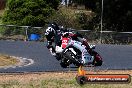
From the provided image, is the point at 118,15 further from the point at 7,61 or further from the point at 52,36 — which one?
the point at 52,36

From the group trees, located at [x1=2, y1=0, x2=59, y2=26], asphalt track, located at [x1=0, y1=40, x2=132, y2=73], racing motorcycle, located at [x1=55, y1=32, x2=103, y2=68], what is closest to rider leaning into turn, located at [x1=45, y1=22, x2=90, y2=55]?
racing motorcycle, located at [x1=55, y1=32, x2=103, y2=68]

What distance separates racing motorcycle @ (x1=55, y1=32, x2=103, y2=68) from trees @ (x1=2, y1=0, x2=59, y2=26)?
34.9m

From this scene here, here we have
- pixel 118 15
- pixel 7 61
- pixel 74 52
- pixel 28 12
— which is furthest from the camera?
pixel 28 12

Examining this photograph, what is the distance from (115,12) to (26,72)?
86.8 feet

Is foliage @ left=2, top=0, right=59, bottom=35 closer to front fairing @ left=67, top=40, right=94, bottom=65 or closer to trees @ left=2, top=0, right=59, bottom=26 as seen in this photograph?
trees @ left=2, top=0, right=59, bottom=26

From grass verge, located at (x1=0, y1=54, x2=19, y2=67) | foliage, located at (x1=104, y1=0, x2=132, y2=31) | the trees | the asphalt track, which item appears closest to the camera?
the asphalt track

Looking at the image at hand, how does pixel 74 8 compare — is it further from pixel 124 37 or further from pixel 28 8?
pixel 124 37

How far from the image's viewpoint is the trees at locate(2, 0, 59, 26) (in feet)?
148

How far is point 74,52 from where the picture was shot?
33.0ft

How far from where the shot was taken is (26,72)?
20.2 m

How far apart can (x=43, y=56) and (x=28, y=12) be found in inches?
700

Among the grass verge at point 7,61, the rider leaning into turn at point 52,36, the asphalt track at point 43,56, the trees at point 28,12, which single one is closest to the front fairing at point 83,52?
the rider leaning into turn at point 52,36

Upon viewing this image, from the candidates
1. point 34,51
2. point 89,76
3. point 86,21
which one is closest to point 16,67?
point 34,51

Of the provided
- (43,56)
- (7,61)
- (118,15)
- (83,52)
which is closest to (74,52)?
(83,52)
